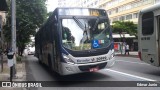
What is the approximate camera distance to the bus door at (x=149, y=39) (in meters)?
12.7

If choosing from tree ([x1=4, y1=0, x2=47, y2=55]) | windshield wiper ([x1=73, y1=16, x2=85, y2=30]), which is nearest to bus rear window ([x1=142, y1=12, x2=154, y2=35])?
windshield wiper ([x1=73, y1=16, x2=85, y2=30])

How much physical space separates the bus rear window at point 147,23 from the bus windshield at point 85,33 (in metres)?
2.45

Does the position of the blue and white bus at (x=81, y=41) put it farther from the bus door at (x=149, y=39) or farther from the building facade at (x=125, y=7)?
the building facade at (x=125, y=7)

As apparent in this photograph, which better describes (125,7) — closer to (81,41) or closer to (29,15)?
(29,15)

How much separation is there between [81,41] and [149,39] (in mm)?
3768

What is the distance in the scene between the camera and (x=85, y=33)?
11.3 metres

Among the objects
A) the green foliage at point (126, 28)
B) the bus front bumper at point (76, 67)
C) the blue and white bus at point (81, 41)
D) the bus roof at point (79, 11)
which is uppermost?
the green foliage at point (126, 28)

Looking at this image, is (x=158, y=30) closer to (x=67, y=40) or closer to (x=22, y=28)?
(x=67, y=40)

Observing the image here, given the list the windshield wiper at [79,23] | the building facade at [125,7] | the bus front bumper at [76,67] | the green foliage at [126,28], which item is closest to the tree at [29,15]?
the windshield wiper at [79,23]

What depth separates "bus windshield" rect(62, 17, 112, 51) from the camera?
11.1 m

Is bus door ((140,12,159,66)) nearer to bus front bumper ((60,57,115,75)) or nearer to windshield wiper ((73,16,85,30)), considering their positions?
bus front bumper ((60,57,115,75))

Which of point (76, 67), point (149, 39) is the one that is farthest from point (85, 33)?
point (149, 39)

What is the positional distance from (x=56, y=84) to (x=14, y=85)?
1.69 metres

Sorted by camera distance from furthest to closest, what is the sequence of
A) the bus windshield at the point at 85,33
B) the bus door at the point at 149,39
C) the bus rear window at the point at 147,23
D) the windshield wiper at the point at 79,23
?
the bus rear window at the point at 147,23, the bus door at the point at 149,39, the windshield wiper at the point at 79,23, the bus windshield at the point at 85,33
